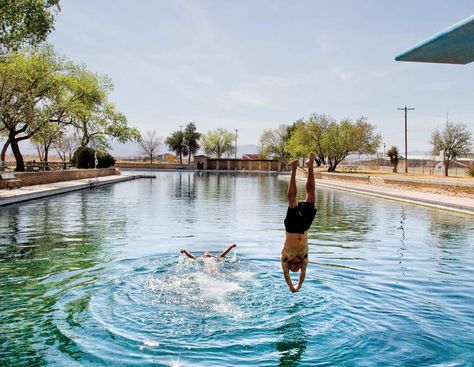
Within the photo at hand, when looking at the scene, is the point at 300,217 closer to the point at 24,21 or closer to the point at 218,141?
the point at 24,21

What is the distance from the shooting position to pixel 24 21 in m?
25.6

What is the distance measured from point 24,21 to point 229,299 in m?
24.1

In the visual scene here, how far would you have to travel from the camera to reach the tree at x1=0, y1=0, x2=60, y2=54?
24234mm

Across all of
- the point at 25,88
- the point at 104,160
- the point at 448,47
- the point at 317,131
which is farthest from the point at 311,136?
the point at 448,47

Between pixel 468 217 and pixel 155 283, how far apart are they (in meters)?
15.2

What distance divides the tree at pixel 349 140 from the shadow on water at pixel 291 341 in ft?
197

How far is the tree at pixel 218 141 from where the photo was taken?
11481 cm

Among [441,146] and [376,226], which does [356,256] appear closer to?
[376,226]

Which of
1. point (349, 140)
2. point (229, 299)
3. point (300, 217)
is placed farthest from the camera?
point (349, 140)

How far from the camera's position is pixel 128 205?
73.8ft

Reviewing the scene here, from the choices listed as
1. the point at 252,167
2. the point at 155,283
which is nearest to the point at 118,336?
the point at 155,283

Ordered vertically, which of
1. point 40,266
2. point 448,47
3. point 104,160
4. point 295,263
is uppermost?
point 448,47

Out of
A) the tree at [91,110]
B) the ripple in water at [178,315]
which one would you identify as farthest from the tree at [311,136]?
the ripple in water at [178,315]

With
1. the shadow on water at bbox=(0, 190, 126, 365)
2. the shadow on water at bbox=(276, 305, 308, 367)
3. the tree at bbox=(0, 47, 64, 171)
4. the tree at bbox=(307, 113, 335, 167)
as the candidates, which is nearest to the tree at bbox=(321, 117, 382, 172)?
the tree at bbox=(307, 113, 335, 167)
